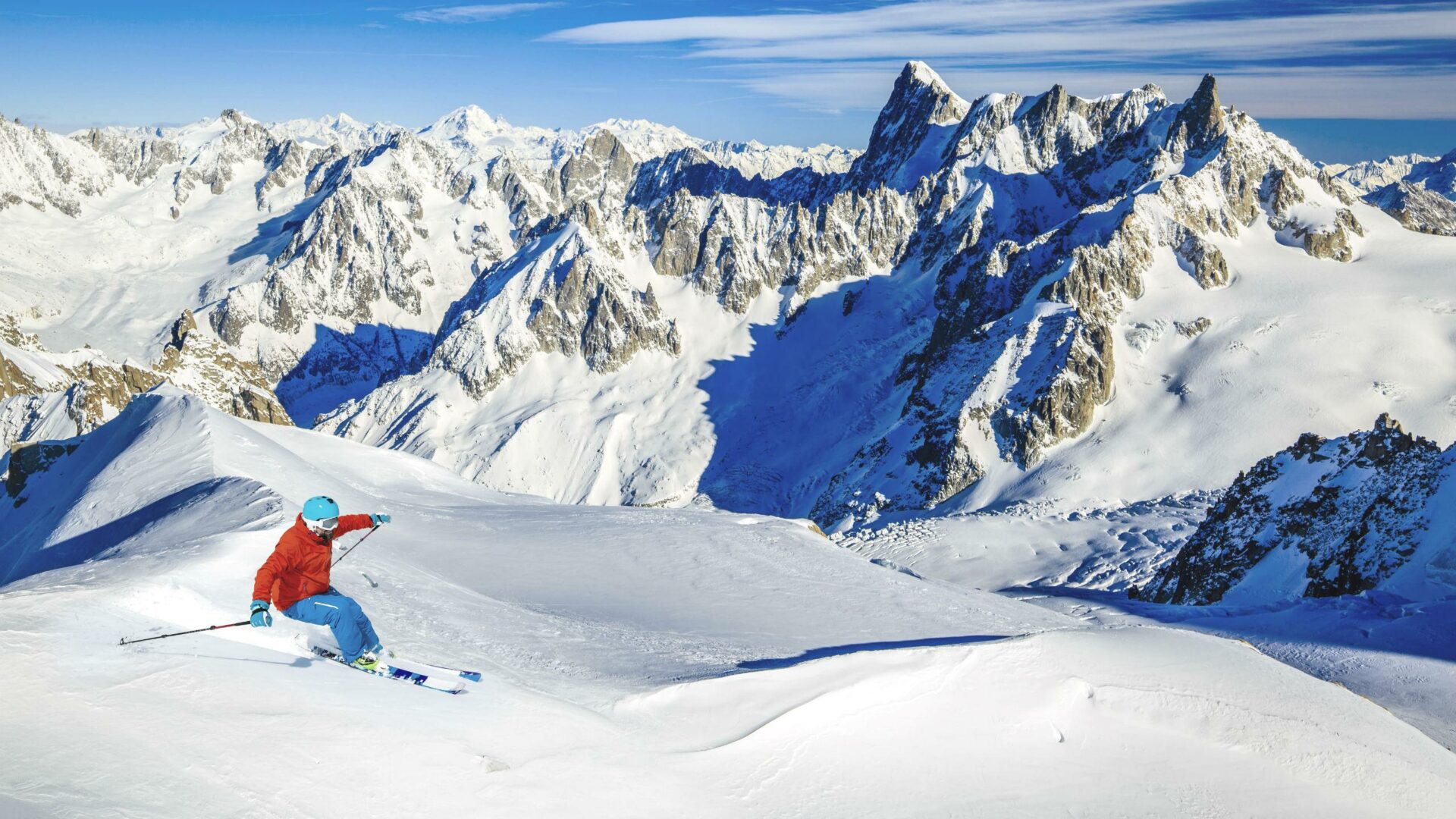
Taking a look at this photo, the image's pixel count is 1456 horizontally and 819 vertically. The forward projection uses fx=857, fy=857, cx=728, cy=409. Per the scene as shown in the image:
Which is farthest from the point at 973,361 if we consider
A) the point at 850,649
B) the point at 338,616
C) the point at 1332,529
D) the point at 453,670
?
the point at 338,616

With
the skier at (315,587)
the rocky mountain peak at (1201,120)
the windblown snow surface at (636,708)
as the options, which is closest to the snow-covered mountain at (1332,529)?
the windblown snow surface at (636,708)

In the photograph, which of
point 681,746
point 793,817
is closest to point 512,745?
point 681,746

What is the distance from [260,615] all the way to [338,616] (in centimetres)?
88

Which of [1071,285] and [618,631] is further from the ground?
[1071,285]

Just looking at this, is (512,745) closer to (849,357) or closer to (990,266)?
(990,266)

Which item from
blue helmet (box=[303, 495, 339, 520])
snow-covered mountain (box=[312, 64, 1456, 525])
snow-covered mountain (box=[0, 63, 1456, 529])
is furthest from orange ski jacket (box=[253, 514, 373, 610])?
snow-covered mountain (box=[312, 64, 1456, 525])

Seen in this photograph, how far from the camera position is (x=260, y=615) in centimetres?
1007

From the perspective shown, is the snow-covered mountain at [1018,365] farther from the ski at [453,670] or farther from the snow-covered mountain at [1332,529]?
the ski at [453,670]

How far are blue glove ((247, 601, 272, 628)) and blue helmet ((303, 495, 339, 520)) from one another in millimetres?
1154

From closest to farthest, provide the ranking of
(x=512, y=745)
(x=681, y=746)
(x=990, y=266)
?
(x=512, y=745) < (x=681, y=746) < (x=990, y=266)

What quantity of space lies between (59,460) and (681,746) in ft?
135

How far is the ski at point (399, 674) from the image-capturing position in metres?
10.4

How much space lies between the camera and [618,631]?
597 inches

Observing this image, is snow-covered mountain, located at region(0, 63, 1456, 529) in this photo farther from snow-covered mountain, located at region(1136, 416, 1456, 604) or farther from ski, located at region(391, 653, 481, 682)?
ski, located at region(391, 653, 481, 682)
